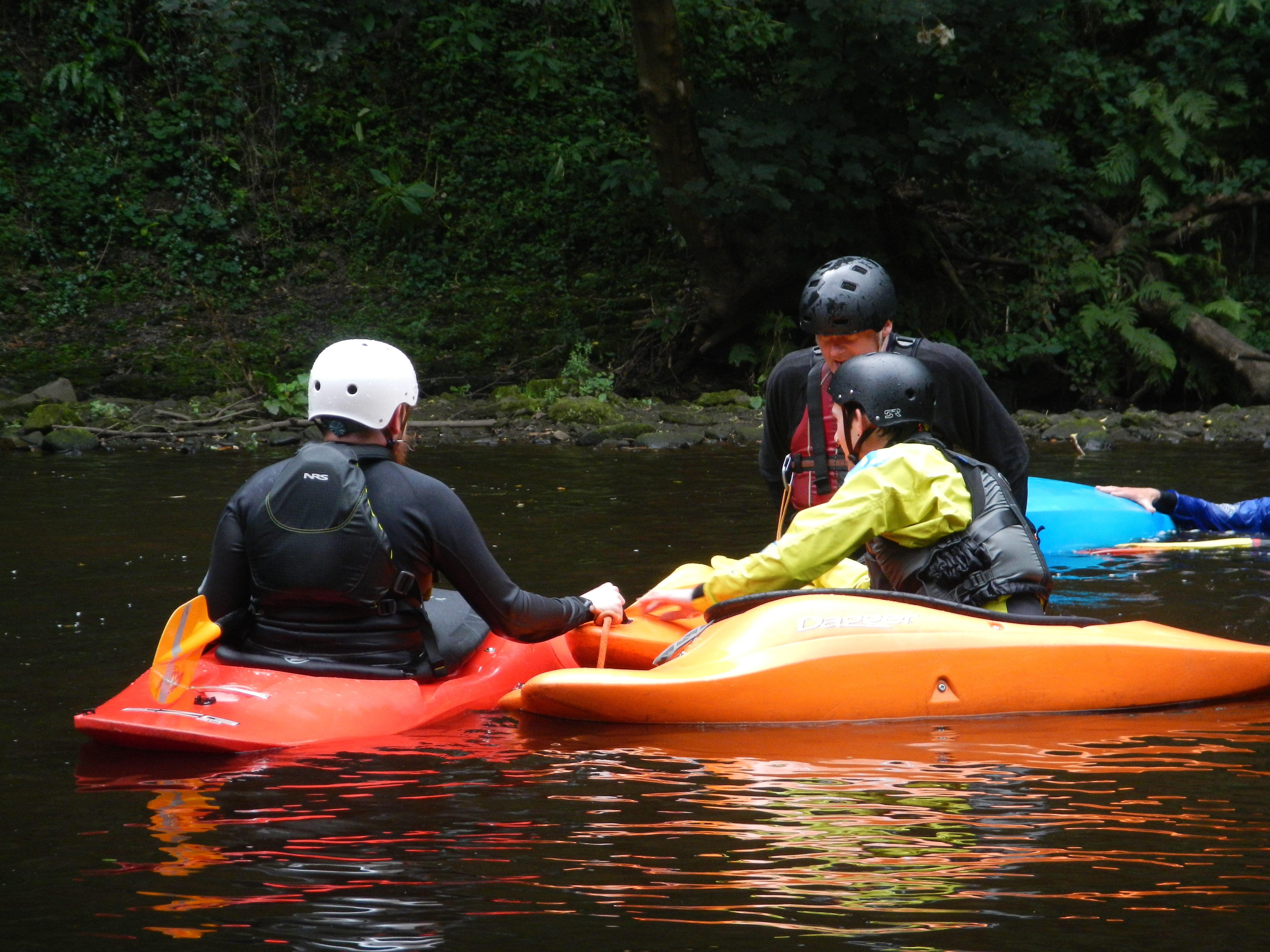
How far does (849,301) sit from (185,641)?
2288mm

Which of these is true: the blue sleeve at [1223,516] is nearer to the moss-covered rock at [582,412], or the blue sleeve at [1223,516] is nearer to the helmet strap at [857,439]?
the helmet strap at [857,439]

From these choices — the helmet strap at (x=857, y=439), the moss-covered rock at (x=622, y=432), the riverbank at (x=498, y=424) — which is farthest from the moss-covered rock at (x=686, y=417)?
the helmet strap at (x=857, y=439)

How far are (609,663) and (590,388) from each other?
10.1m

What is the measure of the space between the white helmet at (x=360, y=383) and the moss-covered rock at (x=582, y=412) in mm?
9323

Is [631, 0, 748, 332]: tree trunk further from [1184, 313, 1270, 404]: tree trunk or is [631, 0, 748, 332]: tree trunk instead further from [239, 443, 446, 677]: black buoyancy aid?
[239, 443, 446, 677]: black buoyancy aid

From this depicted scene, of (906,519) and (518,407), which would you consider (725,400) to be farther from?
(906,519)

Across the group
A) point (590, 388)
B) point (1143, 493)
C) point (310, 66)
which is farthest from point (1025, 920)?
point (310, 66)

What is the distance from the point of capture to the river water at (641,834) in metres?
2.57

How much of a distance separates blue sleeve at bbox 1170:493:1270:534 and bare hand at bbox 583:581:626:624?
4.01 meters

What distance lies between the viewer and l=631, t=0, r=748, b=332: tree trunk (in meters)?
13.4

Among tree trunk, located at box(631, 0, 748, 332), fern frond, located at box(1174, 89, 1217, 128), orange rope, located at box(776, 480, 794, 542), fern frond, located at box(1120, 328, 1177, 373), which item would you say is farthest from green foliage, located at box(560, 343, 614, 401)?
orange rope, located at box(776, 480, 794, 542)

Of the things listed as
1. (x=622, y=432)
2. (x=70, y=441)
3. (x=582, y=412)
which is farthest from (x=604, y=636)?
(x=582, y=412)

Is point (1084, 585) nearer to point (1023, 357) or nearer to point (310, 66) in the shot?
point (1023, 357)

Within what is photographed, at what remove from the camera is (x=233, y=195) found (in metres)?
17.6
